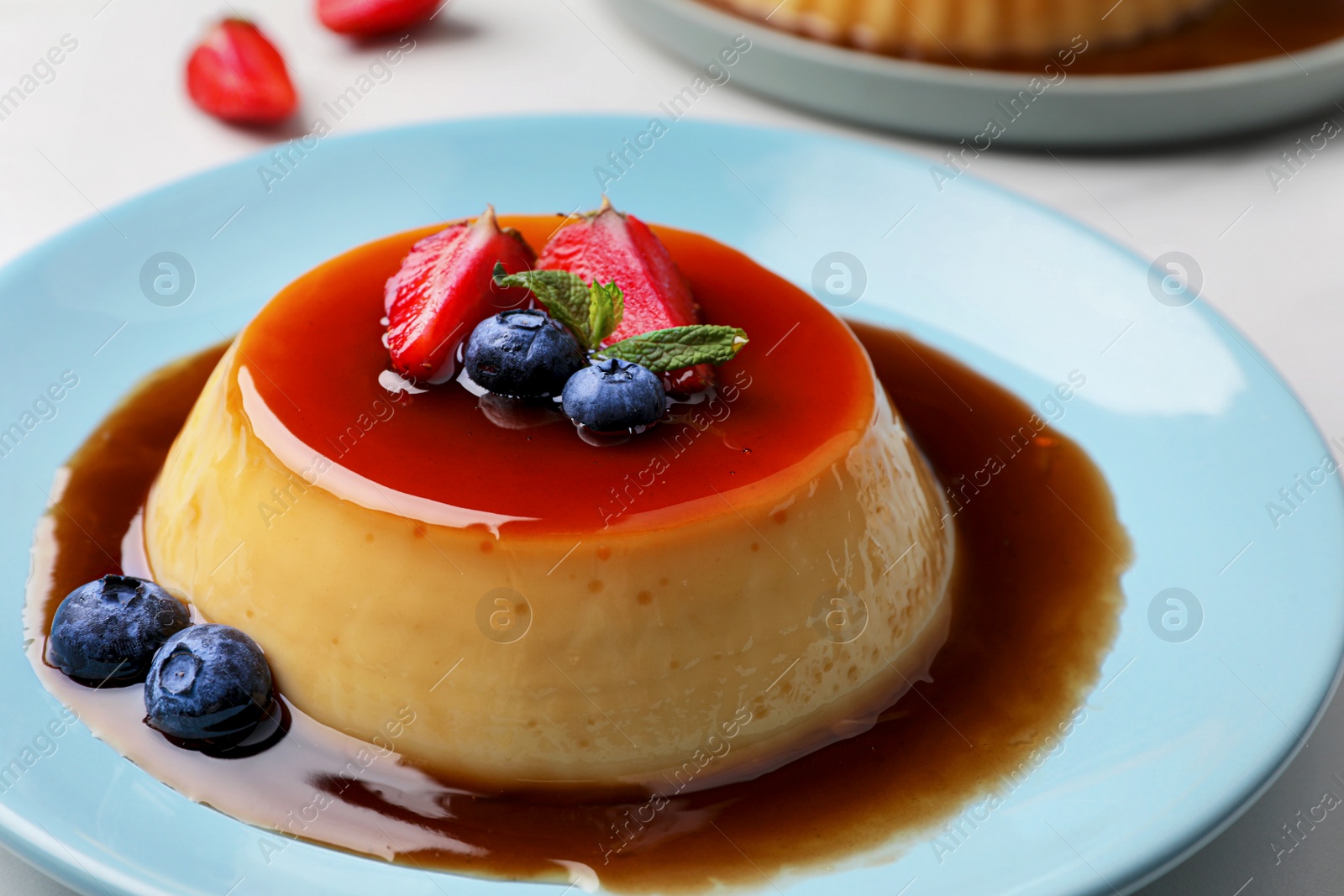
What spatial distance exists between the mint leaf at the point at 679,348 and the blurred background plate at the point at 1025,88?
5.47 feet

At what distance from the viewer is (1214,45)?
379cm

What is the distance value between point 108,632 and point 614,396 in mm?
844

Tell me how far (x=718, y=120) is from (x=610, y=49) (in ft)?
4.09

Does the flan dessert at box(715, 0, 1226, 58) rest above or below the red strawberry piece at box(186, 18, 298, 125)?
above

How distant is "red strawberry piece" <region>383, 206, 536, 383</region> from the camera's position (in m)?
2.23

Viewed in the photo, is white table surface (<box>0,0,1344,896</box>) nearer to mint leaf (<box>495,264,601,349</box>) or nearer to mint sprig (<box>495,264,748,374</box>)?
mint sprig (<box>495,264,748,374</box>)

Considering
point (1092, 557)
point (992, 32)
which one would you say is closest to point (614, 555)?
point (1092, 557)

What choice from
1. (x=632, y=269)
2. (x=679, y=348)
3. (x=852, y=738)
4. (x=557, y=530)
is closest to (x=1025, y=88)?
(x=632, y=269)

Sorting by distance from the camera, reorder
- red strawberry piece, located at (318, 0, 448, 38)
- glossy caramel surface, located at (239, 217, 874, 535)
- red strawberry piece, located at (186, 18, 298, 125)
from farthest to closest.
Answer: red strawberry piece, located at (318, 0, 448, 38)
red strawberry piece, located at (186, 18, 298, 125)
glossy caramel surface, located at (239, 217, 874, 535)

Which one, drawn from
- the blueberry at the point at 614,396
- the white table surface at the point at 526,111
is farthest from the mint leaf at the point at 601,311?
the white table surface at the point at 526,111

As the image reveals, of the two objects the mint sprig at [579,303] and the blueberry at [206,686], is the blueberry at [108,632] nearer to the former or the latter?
the blueberry at [206,686]

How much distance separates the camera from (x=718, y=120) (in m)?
3.24

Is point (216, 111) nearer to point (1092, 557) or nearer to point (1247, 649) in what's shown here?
point (1092, 557)

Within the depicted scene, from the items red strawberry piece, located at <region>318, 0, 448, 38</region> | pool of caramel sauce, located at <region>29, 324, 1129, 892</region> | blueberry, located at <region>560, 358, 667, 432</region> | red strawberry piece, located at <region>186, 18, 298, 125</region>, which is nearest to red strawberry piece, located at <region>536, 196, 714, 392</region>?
blueberry, located at <region>560, 358, 667, 432</region>
